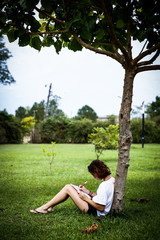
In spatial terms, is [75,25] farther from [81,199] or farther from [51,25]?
[81,199]

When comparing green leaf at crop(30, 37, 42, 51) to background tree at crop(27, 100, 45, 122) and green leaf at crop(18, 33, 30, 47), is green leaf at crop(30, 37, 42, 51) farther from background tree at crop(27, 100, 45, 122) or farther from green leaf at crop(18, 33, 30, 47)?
background tree at crop(27, 100, 45, 122)

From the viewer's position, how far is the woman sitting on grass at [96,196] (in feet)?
8.71

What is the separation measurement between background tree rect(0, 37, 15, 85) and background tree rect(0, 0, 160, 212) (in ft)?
96.1

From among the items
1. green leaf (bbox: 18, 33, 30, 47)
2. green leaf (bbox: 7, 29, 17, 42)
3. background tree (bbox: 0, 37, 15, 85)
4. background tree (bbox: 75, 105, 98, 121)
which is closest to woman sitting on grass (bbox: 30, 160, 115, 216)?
green leaf (bbox: 18, 33, 30, 47)

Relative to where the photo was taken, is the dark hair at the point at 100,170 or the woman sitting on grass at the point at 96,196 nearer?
the woman sitting on grass at the point at 96,196

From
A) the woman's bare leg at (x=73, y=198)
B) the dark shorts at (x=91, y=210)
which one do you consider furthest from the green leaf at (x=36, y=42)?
the dark shorts at (x=91, y=210)

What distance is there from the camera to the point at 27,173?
261 inches

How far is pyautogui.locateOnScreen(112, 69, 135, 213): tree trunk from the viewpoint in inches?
106

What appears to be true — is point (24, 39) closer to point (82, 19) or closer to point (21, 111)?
point (82, 19)

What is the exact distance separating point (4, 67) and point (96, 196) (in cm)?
3086

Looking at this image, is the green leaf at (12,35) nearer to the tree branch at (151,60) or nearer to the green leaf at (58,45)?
the green leaf at (58,45)

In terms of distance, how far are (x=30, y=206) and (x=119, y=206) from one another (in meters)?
1.73

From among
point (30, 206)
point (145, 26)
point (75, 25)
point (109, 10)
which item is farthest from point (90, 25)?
point (30, 206)

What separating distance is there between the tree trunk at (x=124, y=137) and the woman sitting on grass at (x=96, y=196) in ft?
0.45
